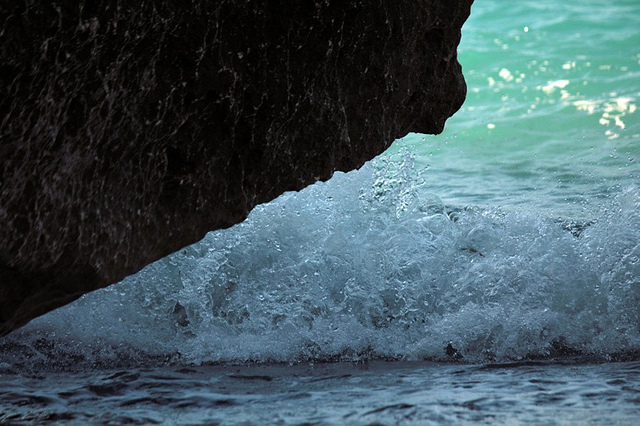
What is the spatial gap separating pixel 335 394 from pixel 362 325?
2.92 feet

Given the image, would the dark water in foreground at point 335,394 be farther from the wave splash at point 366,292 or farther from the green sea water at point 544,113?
the green sea water at point 544,113

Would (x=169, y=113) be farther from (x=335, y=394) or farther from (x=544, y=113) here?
(x=544, y=113)

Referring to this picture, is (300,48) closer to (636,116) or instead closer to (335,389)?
(335,389)

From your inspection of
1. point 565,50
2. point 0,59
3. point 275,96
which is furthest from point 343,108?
point 565,50

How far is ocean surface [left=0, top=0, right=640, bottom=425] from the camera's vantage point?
7.82 ft

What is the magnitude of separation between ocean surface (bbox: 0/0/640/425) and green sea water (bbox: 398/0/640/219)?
0.91 m

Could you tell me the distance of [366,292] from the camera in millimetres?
3586

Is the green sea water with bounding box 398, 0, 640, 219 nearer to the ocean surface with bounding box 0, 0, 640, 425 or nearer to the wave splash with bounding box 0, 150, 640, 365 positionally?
the ocean surface with bounding box 0, 0, 640, 425

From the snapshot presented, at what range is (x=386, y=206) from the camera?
164 inches

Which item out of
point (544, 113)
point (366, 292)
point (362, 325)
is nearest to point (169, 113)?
point (362, 325)

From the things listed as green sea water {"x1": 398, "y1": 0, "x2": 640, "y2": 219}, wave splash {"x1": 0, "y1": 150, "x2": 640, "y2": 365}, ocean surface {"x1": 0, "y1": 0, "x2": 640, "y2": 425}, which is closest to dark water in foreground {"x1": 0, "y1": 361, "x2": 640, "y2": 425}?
ocean surface {"x1": 0, "y1": 0, "x2": 640, "y2": 425}

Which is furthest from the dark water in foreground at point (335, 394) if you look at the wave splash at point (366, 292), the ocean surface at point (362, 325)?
the wave splash at point (366, 292)

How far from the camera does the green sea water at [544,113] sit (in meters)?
6.09

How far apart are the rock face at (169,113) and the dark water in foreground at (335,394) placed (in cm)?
32
